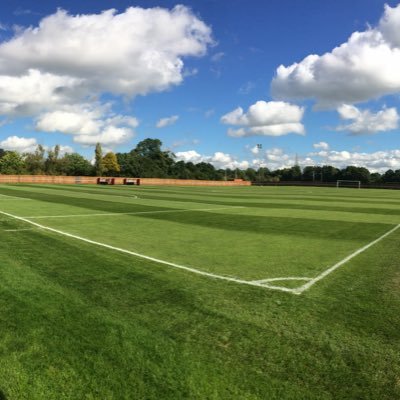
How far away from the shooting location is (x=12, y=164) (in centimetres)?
11938

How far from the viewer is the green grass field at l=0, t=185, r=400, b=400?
3877 millimetres

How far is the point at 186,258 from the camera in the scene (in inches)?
364

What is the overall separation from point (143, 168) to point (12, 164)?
41118mm

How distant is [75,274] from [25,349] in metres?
3.13

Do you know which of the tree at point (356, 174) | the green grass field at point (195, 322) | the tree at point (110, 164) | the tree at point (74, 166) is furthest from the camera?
the tree at point (356, 174)

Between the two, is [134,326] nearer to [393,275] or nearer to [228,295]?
[228,295]

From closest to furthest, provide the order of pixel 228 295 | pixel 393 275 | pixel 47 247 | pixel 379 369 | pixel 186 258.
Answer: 1. pixel 379 369
2. pixel 228 295
3. pixel 393 275
4. pixel 186 258
5. pixel 47 247

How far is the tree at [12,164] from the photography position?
367 ft

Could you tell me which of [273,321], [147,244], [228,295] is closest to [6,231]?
[147,244]

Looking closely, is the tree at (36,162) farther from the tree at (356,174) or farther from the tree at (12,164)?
the tree at (356,174)

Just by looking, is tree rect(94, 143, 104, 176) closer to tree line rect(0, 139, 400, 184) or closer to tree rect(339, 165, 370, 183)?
tree line rect(0, 139, 400, 184)

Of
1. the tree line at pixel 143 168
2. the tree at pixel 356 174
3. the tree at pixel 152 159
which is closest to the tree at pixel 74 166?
the tree line at pixel 143 168

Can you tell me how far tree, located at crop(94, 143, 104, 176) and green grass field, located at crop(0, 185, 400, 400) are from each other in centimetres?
11744

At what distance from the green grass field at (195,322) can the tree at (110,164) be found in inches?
4836
